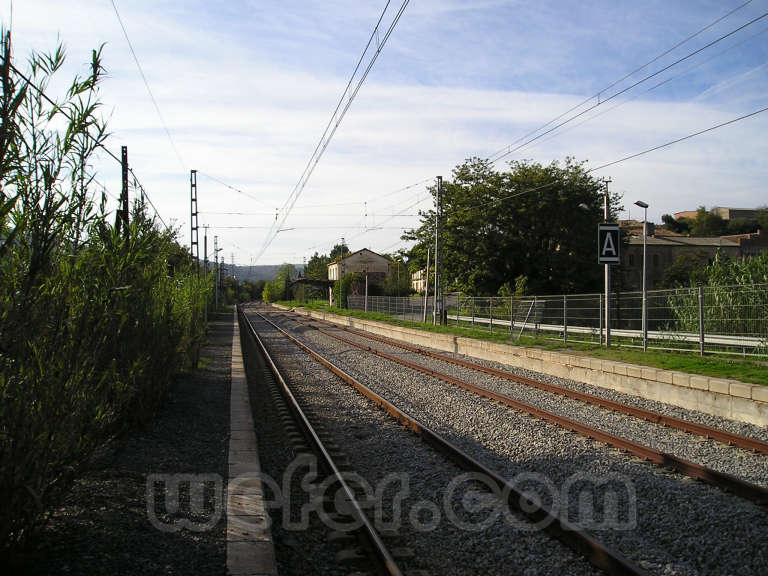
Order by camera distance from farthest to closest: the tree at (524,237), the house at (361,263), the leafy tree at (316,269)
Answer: the leafy tree at (316,269)
the house at (361,263)
the tree at (524,237)

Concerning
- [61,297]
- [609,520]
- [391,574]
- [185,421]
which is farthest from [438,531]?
[185,421]

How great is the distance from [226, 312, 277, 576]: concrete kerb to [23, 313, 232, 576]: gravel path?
10 cm

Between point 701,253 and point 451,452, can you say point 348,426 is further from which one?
point 701,253

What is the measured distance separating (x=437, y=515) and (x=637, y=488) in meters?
2.02

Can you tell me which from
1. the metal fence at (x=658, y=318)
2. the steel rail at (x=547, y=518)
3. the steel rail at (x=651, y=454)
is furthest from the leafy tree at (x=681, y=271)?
the steel rail at (x=547, y=518)

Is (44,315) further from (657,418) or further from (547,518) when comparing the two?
(657,418)

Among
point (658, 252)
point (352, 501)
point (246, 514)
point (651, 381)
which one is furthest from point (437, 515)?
point (658, 252)

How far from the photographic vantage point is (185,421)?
9.79 m

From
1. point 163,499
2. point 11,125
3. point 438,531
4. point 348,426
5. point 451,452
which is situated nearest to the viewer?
point 11,125

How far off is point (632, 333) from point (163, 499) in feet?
47.2

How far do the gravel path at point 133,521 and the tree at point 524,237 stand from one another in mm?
36037

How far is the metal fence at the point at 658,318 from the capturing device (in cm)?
1354

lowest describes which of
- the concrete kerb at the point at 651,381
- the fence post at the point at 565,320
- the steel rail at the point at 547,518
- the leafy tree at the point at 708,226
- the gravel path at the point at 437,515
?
the gravel path at the point at 437,515

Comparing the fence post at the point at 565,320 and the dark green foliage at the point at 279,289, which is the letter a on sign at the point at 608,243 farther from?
the dark green foliage at the point at 279,289
